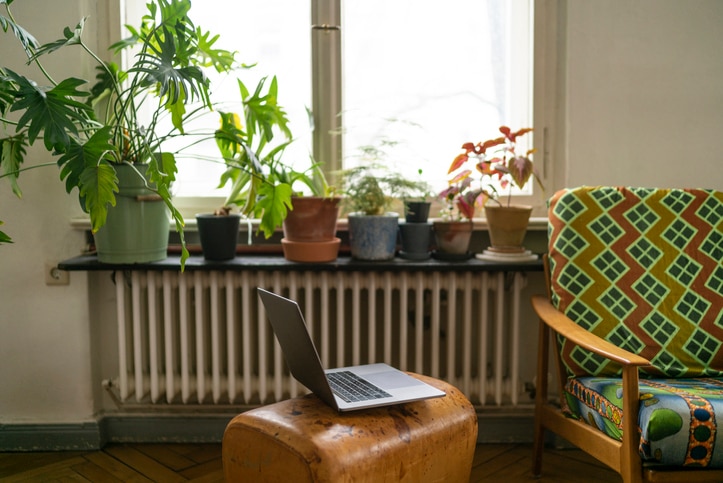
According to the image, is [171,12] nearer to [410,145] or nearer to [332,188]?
[332,188]

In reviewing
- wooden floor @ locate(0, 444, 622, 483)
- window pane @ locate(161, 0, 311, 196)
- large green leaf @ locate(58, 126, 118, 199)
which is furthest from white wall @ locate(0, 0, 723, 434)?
large green leaf @ locate(58, 126, 118, 199)

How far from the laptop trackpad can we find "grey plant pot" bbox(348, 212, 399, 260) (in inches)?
20.5

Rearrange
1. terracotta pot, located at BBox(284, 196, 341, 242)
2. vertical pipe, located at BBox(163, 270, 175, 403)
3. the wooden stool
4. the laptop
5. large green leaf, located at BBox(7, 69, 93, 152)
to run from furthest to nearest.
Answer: vertical pipe, located at BBox(163, 270, 175, 403)
terracotta pot, located at BBox(284, 196, 341, 242)
large green leaf, located at BBox(7, 69, 93, 152)
the laptop
the wooden stool

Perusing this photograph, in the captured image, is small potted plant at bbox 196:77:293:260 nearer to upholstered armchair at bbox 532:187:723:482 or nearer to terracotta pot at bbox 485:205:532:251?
terracotta pot at bbox 485:205:532:251

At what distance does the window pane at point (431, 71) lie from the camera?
2.29 meters

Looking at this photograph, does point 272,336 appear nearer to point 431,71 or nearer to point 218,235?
point 218,235

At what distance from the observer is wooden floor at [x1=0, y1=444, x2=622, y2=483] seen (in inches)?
77.6

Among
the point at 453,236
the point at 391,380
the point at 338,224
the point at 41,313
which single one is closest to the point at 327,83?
the point at 338,224

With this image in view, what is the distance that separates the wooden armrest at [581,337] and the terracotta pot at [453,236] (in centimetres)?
31

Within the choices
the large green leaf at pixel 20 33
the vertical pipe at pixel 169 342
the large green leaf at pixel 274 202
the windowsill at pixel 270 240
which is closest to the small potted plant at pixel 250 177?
the large green leaf at pixel 274 202

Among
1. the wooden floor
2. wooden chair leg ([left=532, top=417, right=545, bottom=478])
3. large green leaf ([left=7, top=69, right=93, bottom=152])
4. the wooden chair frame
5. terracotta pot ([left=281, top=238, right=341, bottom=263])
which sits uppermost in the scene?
large green leaf ([left=7, top=69, right=93, bottom=152])

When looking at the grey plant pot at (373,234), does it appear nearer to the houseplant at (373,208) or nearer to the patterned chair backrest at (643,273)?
the houseplant at (373,208)

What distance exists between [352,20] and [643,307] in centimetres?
142

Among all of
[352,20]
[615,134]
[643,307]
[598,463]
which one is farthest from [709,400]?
[352,20]
